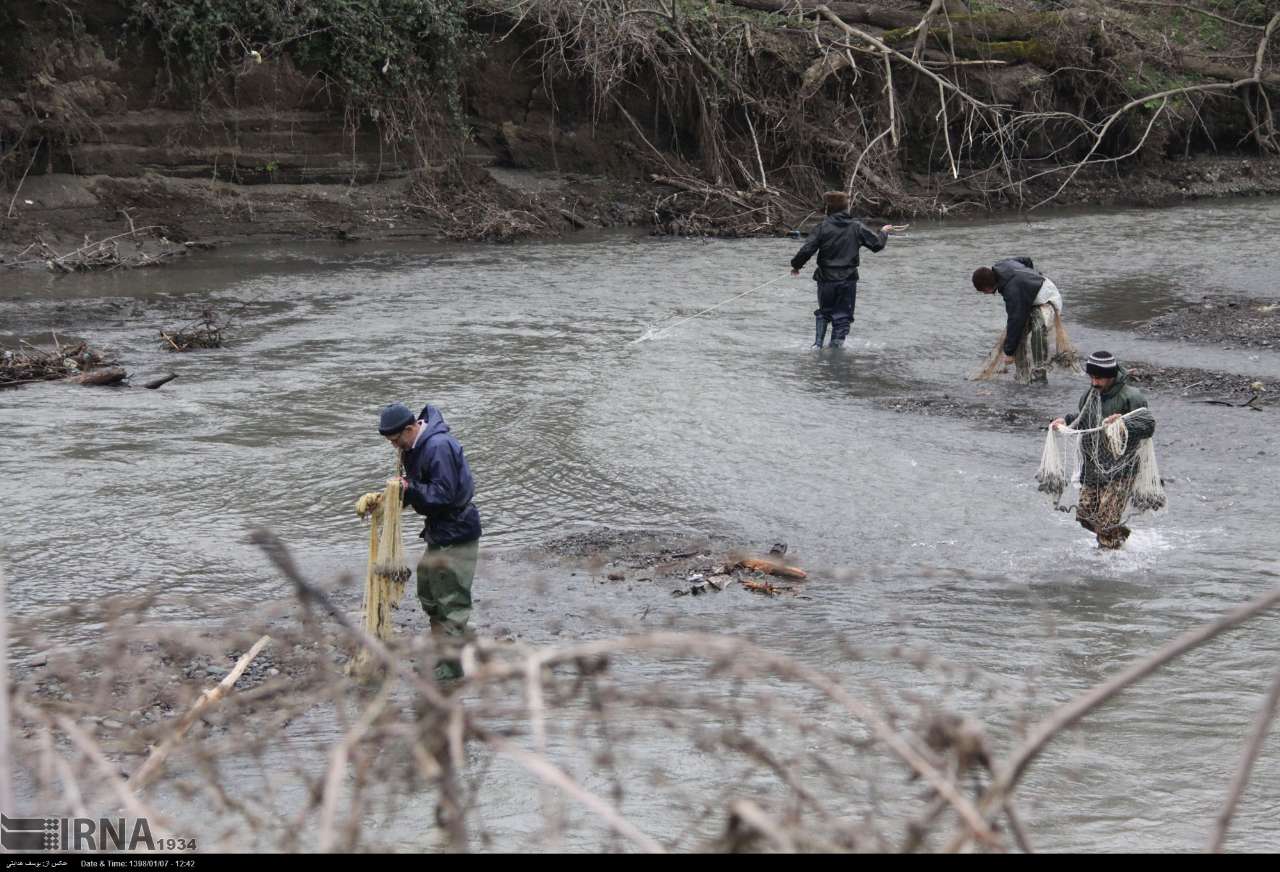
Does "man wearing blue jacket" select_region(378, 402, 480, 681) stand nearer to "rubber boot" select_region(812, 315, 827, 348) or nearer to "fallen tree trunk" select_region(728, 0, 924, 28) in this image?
"rubber boot" select_region(812, 315, 827, 348)

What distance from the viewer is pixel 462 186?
25.0 metres

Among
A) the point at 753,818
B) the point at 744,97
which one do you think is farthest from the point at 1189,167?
the point at 753,818

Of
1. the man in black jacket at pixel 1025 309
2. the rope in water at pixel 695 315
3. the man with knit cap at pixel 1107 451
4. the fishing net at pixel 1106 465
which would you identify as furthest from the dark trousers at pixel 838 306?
the man with knit cap at pixel 1107 451

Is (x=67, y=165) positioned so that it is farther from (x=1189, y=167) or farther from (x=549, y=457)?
(x=1189, y=167)

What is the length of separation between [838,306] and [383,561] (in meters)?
9.26

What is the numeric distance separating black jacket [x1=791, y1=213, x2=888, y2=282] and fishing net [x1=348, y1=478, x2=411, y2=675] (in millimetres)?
8890

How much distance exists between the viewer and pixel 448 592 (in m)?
7.62

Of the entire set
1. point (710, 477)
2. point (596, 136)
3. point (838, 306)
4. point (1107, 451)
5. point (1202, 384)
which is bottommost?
point (710, 477)

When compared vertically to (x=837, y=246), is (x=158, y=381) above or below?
below

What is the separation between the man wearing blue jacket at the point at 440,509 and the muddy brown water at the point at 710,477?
2.46 ft

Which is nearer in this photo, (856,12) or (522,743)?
(522,743)

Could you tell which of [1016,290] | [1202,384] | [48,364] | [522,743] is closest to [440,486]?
[522,743]

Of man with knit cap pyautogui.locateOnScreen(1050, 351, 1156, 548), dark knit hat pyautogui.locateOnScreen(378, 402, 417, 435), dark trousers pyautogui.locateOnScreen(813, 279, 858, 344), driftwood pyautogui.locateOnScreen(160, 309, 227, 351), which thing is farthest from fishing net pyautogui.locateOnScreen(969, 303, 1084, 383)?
driftwood pyautogui.locateOnScreen(160, 309, 227, 351)

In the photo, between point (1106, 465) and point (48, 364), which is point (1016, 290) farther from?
point (48, 364)
